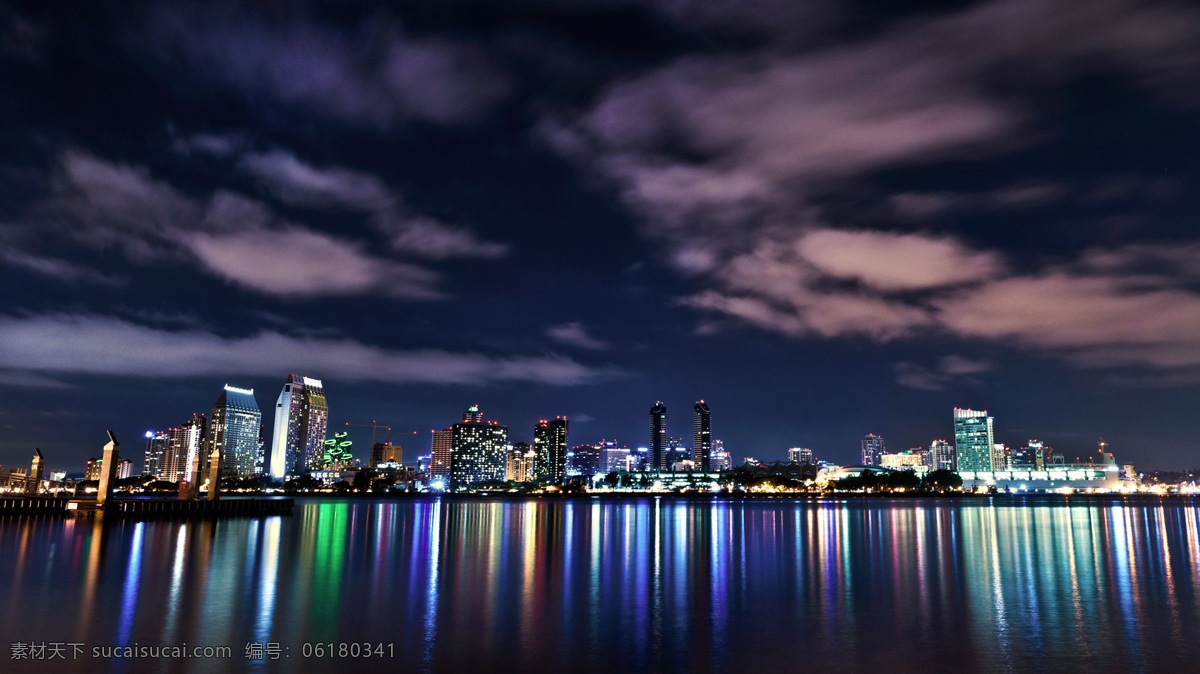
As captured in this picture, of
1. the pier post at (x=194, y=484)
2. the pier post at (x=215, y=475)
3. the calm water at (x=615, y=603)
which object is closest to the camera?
the calm water at (x=615, y=603)

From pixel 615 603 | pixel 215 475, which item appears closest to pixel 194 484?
pixel 215 475

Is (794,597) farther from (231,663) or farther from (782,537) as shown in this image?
(782,537)

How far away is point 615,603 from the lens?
28.3 m

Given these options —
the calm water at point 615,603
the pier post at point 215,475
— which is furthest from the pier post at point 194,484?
the calm water at point 615,603

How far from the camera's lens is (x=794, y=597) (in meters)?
30.1

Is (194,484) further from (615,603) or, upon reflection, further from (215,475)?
(615,603)

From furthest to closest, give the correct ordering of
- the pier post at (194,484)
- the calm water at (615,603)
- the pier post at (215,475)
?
1. the pier post at (194,484)
2. the pier post at (215,475)
3. the calm water at (615,603)

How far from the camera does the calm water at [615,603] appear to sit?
788 inches

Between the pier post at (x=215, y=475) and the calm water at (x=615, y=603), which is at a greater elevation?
the pier post at (x=215, y=475)

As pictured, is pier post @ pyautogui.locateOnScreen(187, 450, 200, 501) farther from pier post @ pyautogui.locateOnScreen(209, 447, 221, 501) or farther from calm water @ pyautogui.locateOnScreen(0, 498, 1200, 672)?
calm water @ pyautogui.locateOnScreen(0, 498, 1200, 672)

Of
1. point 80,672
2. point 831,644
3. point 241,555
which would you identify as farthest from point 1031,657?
point 241,555

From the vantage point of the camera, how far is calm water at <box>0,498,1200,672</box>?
2002 cm

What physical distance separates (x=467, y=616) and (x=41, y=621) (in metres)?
13.6

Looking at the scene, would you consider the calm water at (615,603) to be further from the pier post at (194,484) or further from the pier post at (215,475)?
the pier post at (194,484)
